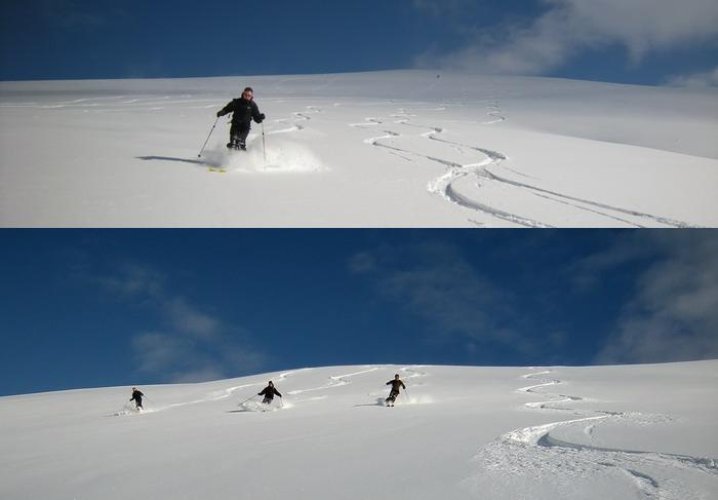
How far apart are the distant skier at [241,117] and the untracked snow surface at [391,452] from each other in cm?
414

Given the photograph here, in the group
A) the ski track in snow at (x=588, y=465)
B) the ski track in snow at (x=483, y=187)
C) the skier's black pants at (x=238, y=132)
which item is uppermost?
the skier's black pants at (x=238, y=132)

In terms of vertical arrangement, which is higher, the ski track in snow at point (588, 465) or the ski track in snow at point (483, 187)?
the ski track in snow at point (483, 187)

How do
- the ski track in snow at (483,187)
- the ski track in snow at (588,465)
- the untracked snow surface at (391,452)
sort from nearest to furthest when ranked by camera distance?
1. the ski track in snow at (588,465)
2. the untracked snow surface at (391,452)
3. the ski track in snow at (483,187)

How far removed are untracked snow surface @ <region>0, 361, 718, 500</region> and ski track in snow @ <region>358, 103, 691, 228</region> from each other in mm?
2199

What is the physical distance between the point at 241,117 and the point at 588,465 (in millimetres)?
7083

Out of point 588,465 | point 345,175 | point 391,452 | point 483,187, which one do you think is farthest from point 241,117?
point 588,465

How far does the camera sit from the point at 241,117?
9.09m

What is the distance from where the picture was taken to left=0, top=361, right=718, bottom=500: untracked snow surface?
3.89 meters

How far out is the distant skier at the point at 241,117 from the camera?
28.9ft

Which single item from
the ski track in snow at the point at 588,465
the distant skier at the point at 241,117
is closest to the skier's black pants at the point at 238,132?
the distant skier at the point at 241,117

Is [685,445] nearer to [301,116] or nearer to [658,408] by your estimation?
[658,408]

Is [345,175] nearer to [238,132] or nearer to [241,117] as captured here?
[238,132]

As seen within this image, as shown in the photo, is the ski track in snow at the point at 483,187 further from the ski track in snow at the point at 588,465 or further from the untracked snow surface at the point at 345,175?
the ski track in snow at the point at 588,465

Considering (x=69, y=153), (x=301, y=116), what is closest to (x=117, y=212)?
(x=69, y=153)
